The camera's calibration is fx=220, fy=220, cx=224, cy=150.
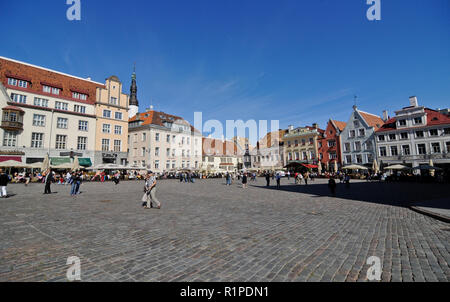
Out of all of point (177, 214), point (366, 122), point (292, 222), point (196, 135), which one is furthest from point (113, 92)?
point (366, 122)

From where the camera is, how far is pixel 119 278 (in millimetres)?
3342

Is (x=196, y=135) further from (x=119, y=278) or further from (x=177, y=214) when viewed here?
(x=119, y=278)

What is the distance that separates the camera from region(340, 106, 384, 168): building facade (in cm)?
4550

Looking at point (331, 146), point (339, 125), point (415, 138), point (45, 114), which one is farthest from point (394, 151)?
point (45, 114)

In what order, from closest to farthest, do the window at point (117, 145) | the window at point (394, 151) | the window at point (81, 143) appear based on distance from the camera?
the window at point (81, 143), the window at point (394, 151), the window at point (117, 145)

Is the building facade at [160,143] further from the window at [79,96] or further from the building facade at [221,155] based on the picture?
the window at [79,96]

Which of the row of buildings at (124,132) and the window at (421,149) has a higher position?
the row of buildings at (124,132)

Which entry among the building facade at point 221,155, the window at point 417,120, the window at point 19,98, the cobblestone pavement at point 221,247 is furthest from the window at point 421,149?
the window at point 19,98

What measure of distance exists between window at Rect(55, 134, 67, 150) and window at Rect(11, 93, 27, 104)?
678 centimetres

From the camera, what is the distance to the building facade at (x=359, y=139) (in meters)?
45.5

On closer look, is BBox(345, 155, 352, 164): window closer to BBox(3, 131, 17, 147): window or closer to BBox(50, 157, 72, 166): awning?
BBox(50, 157, 72, 166): awning

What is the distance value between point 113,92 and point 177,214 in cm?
4361

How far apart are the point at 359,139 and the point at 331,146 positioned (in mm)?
6305

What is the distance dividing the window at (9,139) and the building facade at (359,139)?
6010cm
